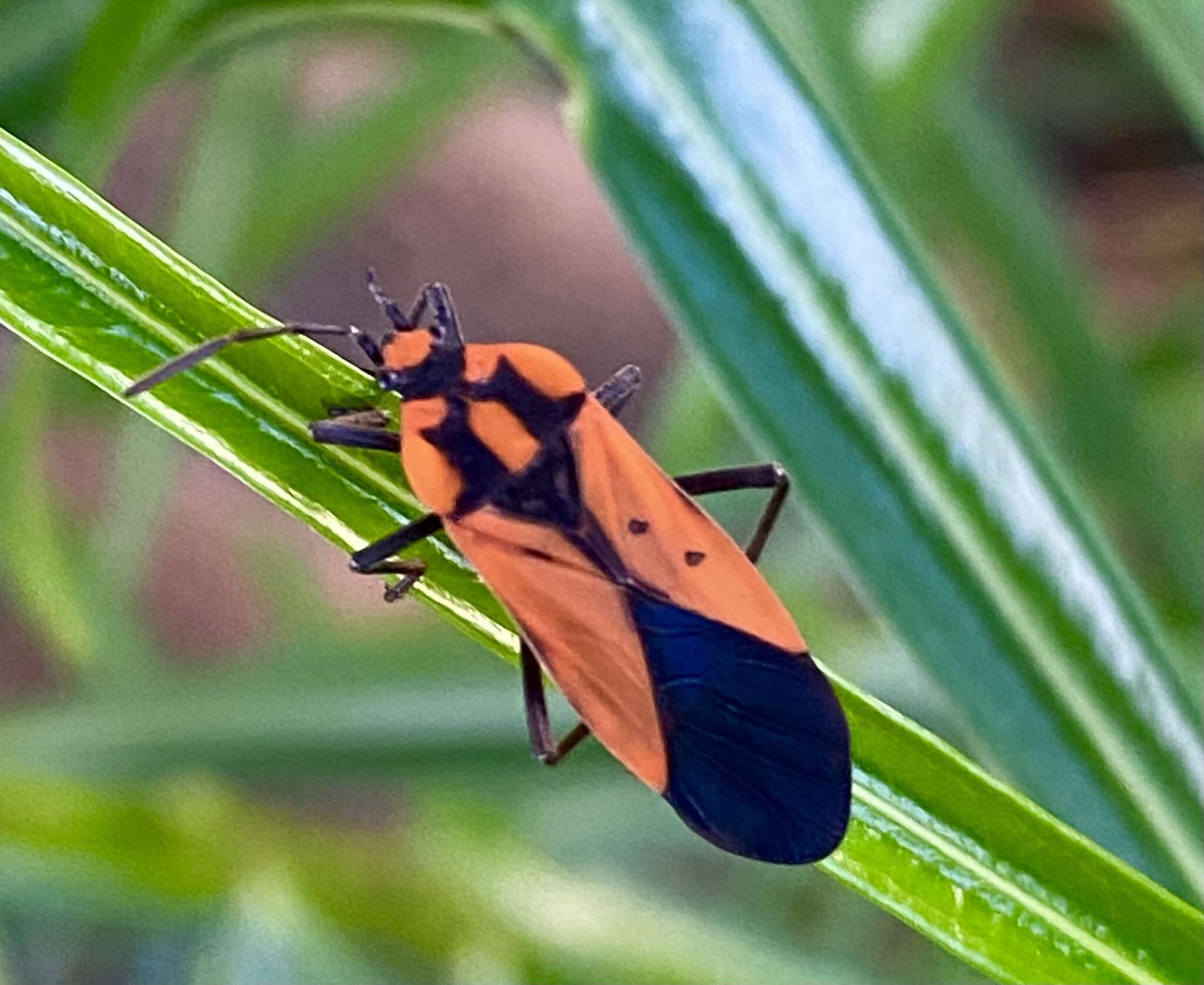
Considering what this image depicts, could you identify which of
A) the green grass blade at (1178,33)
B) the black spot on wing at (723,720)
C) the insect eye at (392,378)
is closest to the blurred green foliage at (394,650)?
the green grass blade at (1178,33)

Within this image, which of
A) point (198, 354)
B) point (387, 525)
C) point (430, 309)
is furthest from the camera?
point (430, 309)

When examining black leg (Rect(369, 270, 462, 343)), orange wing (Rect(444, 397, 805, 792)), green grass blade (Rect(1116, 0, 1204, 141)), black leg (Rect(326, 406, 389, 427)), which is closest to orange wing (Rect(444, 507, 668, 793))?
orange wing (Rect(444, 397, 805, 792))

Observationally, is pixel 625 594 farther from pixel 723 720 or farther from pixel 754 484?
pixel 754 484

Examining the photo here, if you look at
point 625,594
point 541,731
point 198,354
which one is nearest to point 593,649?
point 625,594

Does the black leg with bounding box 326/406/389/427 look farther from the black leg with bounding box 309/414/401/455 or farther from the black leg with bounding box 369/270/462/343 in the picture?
the black leg with bounding box 369/270/462/343

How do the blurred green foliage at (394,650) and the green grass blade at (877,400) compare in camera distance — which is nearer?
the green grass blade at (877,400)

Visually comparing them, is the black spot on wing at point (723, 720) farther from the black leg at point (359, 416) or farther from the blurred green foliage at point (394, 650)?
the black leg at point (359, 416)

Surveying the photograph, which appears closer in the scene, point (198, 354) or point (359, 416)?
point (198, 354)
